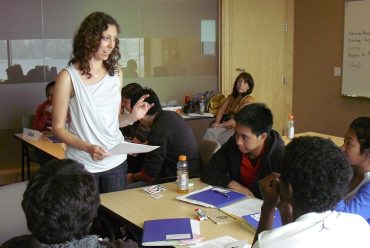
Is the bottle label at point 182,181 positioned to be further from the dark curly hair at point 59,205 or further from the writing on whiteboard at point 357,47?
the writing on whiteboard at point 357,47

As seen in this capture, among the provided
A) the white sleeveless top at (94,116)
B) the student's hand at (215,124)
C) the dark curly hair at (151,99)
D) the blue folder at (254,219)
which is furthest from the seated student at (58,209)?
the student's hand at (215,124)

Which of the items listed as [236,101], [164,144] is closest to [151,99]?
[164,144]

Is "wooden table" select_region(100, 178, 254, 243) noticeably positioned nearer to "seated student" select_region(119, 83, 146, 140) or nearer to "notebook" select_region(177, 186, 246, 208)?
"notebook" select_region(177, 186, 246, 208)

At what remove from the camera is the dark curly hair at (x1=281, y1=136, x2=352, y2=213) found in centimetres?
149

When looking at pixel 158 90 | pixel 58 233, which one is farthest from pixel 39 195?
pixel 158 90

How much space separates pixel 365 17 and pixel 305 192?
540 cm

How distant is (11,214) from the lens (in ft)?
7.79

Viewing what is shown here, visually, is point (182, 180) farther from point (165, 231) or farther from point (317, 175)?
point (317, 175)

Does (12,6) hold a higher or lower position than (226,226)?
higher

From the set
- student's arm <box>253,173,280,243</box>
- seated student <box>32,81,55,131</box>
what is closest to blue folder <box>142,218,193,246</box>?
student's arm <box>253,173,280,243</box>

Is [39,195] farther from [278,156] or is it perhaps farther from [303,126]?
[303,126]

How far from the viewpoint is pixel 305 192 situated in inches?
59.2

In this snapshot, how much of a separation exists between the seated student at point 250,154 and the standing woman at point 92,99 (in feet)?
2.14

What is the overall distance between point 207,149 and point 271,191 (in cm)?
184
